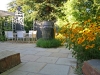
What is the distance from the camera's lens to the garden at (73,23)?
2.77m

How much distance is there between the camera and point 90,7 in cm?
727

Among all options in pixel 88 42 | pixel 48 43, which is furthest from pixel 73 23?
pixel 48 43

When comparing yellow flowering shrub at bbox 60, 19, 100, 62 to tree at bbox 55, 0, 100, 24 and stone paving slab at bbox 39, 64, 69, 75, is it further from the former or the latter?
tree at bbox 55, 0, 100, 24

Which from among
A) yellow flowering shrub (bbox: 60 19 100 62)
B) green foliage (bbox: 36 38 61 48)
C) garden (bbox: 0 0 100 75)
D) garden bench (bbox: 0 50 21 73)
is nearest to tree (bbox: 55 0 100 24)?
garden (bbox: 0 0 100 75)

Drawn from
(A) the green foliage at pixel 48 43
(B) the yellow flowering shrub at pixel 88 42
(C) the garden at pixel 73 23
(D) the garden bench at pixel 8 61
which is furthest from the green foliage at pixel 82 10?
(D) the garden bench at pixel 8 61

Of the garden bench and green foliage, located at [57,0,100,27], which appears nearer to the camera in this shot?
the garden bench

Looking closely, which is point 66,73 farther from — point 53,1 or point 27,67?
point 53,1

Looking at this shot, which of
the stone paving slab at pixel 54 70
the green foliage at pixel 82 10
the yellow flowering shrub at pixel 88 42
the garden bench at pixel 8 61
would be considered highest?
the green foliage at pixel 82 10

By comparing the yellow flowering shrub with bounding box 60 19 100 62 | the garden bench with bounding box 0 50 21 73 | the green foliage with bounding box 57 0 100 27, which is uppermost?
the green foliage with bounding box 57 0 100 27

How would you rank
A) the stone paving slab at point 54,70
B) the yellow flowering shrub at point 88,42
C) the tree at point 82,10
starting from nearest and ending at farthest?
the yellow flowering shrub at point 88,42 → the stone paving slab at point 54,70 → the tree at point 82,10

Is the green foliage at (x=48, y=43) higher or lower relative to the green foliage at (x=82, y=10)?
lower

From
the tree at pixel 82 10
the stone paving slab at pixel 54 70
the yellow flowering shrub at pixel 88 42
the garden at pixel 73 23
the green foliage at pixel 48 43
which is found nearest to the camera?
the yellow flowering shrub at pixel 88 42

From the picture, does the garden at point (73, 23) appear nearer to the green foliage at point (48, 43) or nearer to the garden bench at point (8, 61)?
the green foliage at point (48, 43)

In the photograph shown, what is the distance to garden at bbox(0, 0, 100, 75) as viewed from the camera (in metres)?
2.77
